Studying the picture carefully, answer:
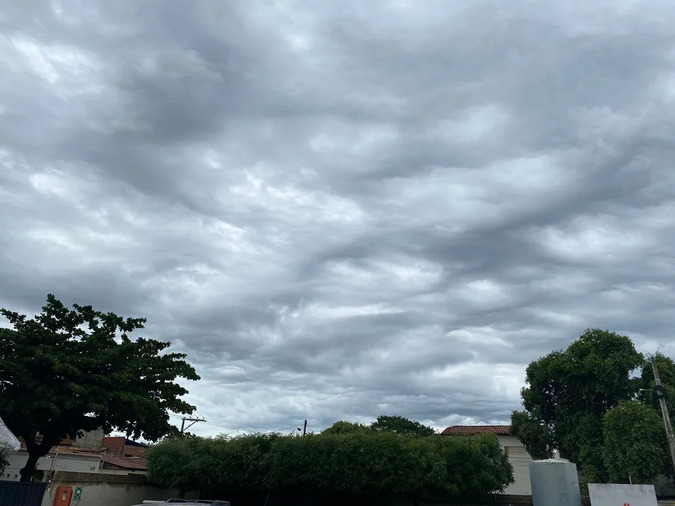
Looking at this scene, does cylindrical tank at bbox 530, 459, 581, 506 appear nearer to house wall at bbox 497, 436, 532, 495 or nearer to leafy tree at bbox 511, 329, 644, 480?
leafy tree at bbox 511, 329, 644, 480

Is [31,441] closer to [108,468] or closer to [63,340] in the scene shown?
[63,340]

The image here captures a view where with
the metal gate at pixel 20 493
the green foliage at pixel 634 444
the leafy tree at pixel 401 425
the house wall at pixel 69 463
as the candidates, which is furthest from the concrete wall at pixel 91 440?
the green foliage at pixel 634 444

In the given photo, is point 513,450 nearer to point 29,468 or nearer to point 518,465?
point 518,465

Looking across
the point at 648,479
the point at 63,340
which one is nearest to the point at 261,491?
the point at 63,340

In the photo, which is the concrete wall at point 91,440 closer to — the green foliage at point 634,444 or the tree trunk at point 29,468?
the tree trunk at point 29,468

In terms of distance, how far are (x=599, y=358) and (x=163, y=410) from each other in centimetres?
2994

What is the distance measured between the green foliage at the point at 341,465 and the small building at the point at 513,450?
20.1m

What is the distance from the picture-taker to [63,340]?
25.3 m

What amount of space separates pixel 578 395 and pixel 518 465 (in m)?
12.5

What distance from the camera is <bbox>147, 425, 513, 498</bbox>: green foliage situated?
2623cm

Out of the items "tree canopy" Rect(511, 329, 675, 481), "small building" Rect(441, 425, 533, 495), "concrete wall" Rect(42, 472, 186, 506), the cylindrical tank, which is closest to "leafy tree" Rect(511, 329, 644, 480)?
"tree canopy" Rect(511, 329, 675, 481)

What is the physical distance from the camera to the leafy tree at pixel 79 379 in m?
23.2

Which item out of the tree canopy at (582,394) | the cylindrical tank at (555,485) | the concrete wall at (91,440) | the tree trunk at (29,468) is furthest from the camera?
the concrete wall at (91,440)

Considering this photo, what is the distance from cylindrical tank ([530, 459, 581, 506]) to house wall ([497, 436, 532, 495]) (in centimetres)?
2061
